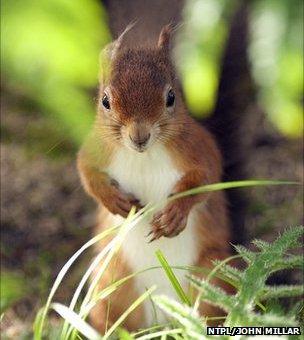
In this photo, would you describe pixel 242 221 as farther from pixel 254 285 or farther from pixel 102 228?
pixel 254 285

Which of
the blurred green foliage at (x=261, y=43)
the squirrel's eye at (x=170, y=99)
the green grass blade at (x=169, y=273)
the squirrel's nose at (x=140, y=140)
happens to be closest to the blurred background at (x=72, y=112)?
the blurred green foliage at (x=261, y=43)

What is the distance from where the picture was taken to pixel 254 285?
141 centimetres

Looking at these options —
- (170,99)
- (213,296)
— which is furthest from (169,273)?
(170,99)

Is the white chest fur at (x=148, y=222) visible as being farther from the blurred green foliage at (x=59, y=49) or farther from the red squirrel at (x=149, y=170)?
the blurred green foliage at (x=59, y=49)

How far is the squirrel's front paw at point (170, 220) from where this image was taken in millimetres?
1861

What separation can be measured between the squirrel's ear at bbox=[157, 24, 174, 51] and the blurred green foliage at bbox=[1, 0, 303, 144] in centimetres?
8

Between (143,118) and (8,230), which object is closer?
(143,118)

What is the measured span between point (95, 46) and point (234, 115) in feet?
1.80

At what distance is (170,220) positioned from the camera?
1.86 m

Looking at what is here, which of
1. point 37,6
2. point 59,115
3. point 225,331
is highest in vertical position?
point 37,6

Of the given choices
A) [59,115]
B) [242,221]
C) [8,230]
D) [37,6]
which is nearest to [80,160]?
[59,115]

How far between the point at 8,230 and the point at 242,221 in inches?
27.2

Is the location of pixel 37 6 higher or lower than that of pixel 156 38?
higher

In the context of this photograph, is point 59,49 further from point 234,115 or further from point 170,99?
point 234,115
